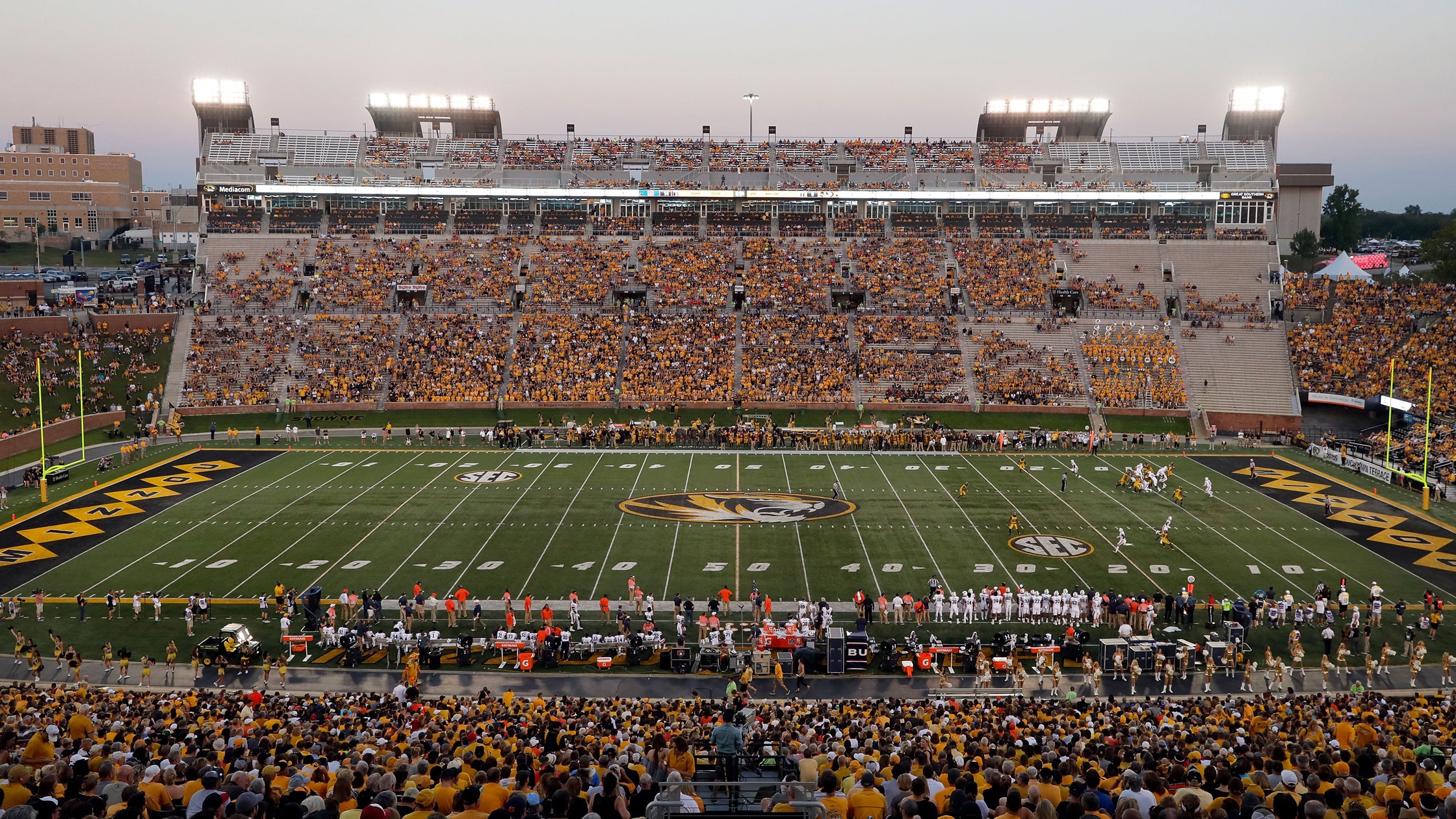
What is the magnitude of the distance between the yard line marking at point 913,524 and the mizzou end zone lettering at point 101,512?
83.1 feet

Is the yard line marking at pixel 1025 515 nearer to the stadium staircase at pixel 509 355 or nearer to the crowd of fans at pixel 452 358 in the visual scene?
the stadium staircase at pixel 509 355

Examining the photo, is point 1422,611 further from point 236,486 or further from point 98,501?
point 98,501

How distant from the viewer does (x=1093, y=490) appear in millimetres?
39500

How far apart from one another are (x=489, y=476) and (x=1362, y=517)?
3247cm

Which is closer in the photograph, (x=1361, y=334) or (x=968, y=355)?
(x=1361, y=334)

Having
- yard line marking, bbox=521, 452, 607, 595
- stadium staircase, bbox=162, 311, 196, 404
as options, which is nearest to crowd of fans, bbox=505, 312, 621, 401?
yard line marking, bbox=521, 452, 607, 595

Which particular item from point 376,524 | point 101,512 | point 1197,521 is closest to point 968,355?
point 1197,521

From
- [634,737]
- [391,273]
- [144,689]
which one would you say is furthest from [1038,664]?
[391,273]

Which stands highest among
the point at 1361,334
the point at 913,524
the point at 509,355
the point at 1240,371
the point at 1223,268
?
the point at 1223,268

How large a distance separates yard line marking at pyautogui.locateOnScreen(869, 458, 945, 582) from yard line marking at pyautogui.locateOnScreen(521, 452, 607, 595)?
11.5 metres

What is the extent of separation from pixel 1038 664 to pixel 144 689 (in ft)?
62.1

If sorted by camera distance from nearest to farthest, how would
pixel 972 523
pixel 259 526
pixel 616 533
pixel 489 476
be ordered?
pixel 616 533 < pixel 259 526 < pixel 972 523 < pixel 489 476

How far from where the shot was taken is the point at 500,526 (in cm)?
3375

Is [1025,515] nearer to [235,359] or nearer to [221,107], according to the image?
[235,359]
